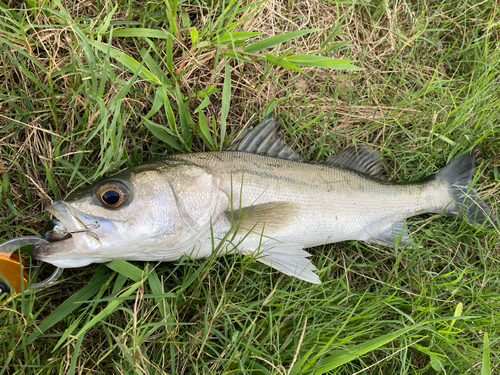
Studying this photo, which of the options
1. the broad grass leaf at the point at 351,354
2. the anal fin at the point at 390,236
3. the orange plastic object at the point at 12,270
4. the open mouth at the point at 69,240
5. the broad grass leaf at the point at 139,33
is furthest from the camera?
the anal fin at the point at 390,236

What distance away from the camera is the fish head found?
188cm

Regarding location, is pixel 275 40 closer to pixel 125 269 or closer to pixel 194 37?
pixel 194 37

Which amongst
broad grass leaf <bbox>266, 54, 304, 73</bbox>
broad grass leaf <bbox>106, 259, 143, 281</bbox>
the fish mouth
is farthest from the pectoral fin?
→ broad grass leaf <bbox>266, 54, 304, 73</bbox>

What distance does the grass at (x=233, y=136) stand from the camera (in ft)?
7.07

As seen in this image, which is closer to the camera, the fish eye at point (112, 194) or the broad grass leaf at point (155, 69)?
the fish eye at point (112, 194)

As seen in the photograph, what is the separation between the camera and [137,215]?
200 cm

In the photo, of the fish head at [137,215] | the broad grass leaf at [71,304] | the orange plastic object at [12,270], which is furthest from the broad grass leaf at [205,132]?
the orange plastic object at [12,270]

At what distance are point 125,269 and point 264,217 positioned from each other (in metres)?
1.01

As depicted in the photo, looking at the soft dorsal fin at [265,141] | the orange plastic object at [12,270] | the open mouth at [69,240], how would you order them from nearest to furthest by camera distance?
the open mouth at [69,240], the orange plastic object at [12,270], the soft dorsal fin at [265,141]

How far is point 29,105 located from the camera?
2.42m

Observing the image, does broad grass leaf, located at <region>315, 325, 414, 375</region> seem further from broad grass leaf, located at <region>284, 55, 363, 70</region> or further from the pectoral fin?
broad grass leaf, located at <region>284, 55, 363, 70</region>

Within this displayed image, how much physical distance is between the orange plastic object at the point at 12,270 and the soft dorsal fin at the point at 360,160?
7.88ft

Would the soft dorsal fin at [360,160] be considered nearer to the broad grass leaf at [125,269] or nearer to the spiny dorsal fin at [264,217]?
the spiny dorsal fin at [264,217]

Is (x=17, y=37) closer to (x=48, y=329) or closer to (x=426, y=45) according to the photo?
(x=48, y=329)
